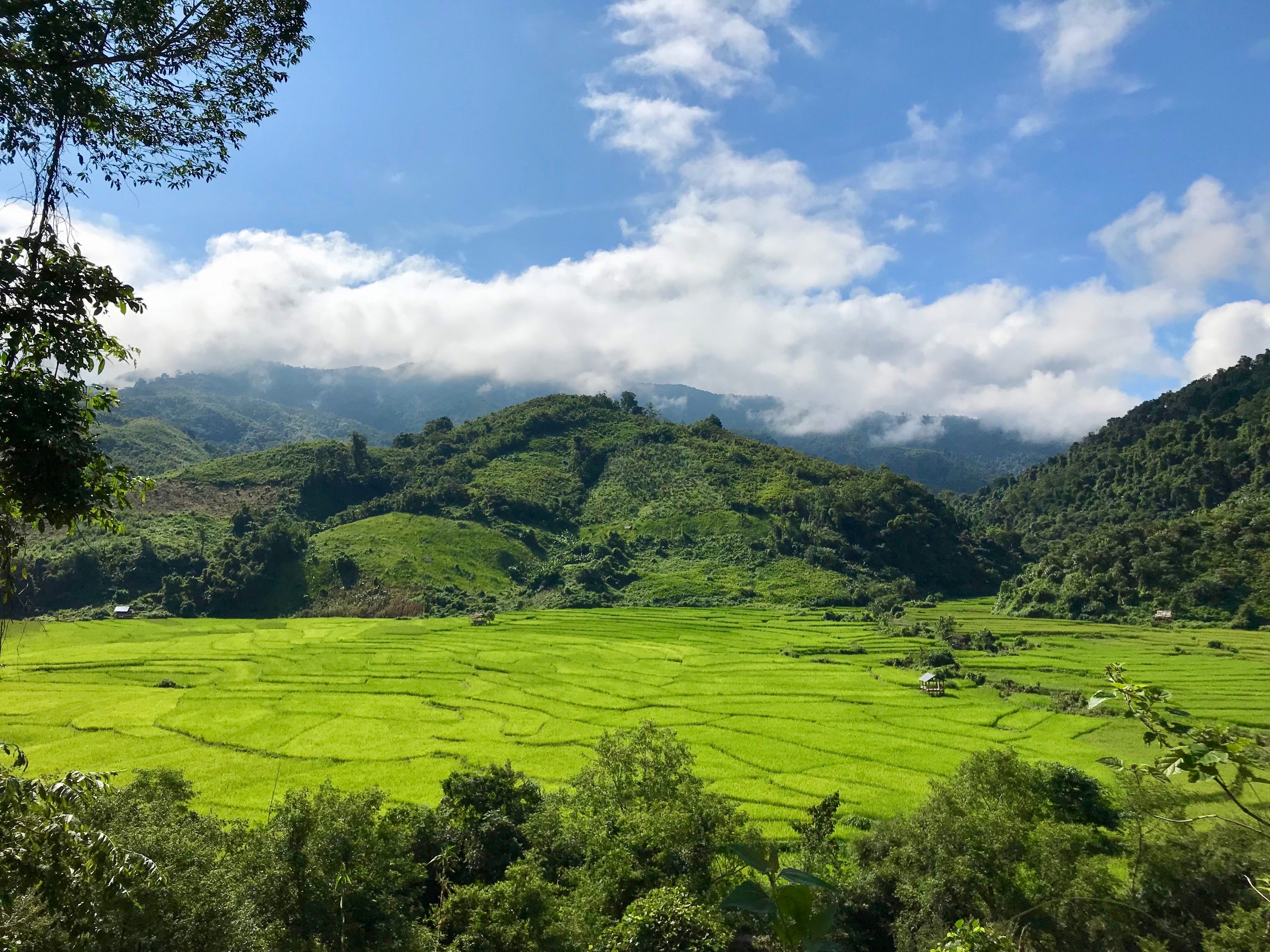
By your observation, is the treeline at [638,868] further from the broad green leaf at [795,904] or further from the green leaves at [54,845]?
the broad green leaf at [795,904]

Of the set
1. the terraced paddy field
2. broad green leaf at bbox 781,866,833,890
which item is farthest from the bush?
the terraced paddy field

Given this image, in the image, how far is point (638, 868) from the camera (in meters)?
21.2

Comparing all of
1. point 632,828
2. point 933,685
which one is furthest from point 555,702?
point 632,828

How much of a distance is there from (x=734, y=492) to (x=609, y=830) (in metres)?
111

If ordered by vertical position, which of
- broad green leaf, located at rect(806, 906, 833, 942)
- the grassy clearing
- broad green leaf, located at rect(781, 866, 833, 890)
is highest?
broad green leaf, located at rect(781, 866, 833, 890)

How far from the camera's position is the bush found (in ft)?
52.5

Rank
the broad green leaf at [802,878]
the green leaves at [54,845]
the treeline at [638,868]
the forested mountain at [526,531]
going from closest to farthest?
the broad green leaf at [802,878] → the green leaves at [54,845] → the treeline at [638,868] → the forested mountain at [526,531]

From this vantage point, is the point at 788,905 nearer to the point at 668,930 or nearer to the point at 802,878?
the point at 802,878

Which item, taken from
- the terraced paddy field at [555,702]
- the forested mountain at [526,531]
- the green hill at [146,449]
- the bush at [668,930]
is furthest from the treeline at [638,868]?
the green hill at [146,449]

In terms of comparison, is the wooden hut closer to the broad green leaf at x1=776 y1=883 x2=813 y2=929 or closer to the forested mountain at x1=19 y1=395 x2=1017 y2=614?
the forested mountain at x1=19 y1=395 x2=1017 y2=614

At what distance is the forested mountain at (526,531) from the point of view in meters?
93.3

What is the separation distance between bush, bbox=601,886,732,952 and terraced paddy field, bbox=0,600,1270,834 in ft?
50.6

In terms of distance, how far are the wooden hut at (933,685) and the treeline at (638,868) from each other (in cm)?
2406

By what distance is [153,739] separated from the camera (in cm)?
4041
